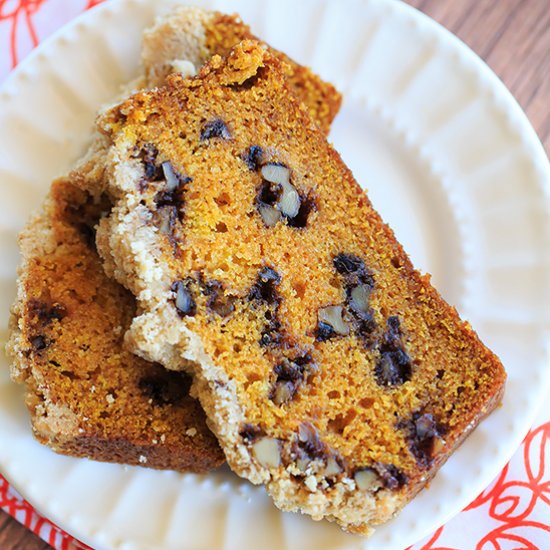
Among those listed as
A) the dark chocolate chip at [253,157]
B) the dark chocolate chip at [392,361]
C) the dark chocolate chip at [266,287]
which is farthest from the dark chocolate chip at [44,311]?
the dark chocolate chip at [392,361]

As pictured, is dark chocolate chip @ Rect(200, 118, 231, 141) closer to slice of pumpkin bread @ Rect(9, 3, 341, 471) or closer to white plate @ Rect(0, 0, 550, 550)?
slice of pumpkin bread @ Rect(9, 3, 341, 471)

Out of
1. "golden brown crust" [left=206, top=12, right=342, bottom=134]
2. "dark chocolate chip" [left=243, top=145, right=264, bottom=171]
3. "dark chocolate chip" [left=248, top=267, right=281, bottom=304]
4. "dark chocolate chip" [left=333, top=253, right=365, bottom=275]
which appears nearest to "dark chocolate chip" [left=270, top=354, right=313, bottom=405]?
"dark chocolate chip" [left=248, top=267, right=281, bottom=304]

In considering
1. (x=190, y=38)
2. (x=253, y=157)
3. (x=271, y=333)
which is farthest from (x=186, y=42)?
(x=271, y=333)

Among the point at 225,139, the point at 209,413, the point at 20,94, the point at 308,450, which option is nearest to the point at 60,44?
the point at 20,94

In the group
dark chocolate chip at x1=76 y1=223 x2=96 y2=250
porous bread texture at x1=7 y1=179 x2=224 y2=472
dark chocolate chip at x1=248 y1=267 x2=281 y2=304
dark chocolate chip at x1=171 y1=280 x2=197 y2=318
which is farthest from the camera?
dark chocolate chip at x1=76 y1=223 x2=96 y2=250

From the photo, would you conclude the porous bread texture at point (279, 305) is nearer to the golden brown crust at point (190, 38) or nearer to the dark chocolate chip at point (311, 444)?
the dark chocolate chip at point (311, 444)

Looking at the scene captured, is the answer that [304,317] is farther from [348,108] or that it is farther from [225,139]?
[348,108]
